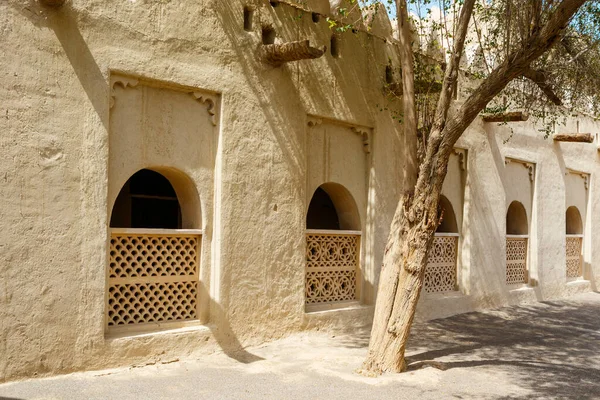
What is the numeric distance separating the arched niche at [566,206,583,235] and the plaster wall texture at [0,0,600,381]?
672cm

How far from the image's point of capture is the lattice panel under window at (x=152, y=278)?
6.77 m

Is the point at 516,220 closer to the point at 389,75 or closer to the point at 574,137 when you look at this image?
the point at 574,137

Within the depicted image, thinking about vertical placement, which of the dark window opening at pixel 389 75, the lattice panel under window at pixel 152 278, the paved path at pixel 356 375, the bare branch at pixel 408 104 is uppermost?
the dark window opening at pixel 389 75

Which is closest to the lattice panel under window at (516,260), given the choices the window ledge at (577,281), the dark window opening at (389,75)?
the window ledge at (577,281)

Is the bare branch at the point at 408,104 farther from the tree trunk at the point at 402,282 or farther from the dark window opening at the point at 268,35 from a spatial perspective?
the dark window opening at the point at 268,35

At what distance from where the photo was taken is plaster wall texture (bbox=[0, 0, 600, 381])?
5906 mm

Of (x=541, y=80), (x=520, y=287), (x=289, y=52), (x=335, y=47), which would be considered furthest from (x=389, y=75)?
(x=520, y=287)

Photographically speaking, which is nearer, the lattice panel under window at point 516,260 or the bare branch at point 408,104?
the bare branch at point 408,104

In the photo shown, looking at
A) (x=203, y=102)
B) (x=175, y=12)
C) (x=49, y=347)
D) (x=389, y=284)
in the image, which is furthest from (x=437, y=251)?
(x=49, y=347)

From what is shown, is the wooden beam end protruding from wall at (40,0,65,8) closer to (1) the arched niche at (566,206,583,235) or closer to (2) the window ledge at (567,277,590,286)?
(2) the window ledge at (567,277,590,286)

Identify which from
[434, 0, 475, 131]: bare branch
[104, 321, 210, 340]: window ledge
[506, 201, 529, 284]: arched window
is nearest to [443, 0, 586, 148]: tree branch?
[434, 0, 475, 131]: bare branch

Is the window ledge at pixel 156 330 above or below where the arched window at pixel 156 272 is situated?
below

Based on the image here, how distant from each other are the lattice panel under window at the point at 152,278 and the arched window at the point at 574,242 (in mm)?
11020

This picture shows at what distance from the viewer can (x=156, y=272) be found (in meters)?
7.11
